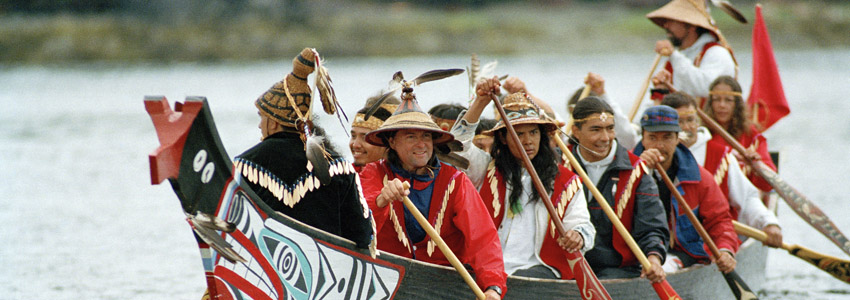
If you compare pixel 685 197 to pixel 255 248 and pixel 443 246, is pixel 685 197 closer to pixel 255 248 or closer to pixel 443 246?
pixel 443 246

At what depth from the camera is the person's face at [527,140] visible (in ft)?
16.6

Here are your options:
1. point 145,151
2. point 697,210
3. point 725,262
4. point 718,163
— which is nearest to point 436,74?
point 697,210

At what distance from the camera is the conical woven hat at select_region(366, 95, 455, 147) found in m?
4.51

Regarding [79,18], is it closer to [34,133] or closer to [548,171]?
[34,133]

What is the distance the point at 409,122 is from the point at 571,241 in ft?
3.25

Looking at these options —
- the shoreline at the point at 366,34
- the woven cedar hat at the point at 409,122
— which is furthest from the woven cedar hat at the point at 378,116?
the shoreline at the point at 366,34

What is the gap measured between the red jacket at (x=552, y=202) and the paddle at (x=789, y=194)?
2205 millimetres

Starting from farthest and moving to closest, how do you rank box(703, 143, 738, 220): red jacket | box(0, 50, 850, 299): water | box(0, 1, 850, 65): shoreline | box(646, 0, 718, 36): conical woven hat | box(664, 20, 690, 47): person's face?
box(0, 1, 850, 65): shoreline, box(0, 50, 850, 299): water, box(664, 20, 690, 47): person's face, box(646, 0, 718, 36): conical woven hat, box(703, 143, 738, 220): red jacket

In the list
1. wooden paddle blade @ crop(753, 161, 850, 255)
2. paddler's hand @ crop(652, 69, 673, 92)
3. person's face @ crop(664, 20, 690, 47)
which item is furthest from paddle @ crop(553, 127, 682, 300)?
person's face @ crop(664, 20, 690, 47)

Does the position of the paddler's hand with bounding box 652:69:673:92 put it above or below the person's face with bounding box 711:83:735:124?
above

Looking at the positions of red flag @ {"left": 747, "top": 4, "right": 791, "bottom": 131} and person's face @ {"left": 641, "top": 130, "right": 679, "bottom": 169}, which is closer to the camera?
person's face @ {"left": 641, "top": 130, "right": 679, "bottom": 169}

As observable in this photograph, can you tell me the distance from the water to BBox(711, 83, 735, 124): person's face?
1884 mm

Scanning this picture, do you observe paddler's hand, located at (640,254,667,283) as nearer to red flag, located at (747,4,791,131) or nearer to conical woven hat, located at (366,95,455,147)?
conical woven hat, located at (366,95,455,147)

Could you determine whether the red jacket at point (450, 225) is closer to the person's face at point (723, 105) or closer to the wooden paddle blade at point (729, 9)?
the person's face at point (723, 105)
